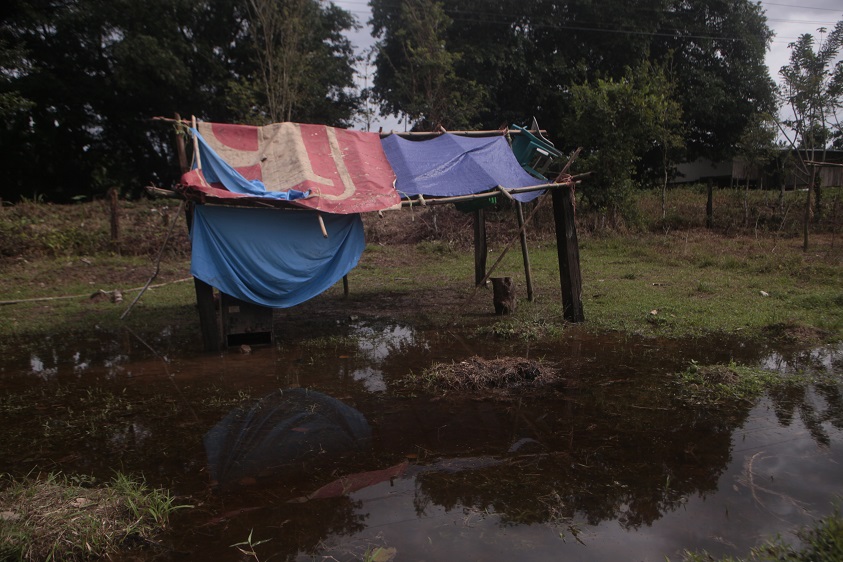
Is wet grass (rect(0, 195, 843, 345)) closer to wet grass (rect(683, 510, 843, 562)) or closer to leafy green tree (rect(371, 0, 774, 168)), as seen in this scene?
wet grass (rect(683, 510, 843, 562))

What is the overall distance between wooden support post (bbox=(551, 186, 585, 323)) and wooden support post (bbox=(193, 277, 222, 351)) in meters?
4.50

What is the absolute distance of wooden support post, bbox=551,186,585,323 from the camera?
7828mm

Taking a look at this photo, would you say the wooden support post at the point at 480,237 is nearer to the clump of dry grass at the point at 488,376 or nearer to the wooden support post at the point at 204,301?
the clump of dry grass at the point at 488,376

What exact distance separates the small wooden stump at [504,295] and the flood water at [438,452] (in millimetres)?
1986

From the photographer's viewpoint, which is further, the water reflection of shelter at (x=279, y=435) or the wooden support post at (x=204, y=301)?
the wooden support post at (x=204, y=301)

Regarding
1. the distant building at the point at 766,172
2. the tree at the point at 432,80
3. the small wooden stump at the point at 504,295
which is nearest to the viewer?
the small wooden stump at the point at 504,295

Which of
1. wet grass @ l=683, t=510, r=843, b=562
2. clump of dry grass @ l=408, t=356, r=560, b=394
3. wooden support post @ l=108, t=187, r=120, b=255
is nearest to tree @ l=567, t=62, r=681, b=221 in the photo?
clump of dry grass @ l=408, t=356, r=560, b=394

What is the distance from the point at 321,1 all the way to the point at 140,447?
18742 mm

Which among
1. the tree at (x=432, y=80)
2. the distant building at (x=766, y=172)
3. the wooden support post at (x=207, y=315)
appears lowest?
the wooden support post at (x=207, y=315)

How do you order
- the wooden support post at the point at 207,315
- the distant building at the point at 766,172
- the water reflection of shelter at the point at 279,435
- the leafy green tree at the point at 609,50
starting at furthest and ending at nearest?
the leafy green tree at the point at 609,50, the distant building at the point at 766,172, the wooden support post at the point at 207,315, the water reflection of shelter at the point at 279,435

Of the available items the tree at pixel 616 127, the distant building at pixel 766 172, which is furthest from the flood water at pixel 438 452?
the distant building at pixel 766 172

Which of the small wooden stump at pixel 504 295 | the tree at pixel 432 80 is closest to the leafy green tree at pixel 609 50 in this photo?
the tree at pixel 432 80

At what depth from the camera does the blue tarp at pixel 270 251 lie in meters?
6.55

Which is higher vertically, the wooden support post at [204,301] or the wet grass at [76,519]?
the wooden support post at [204,301]
